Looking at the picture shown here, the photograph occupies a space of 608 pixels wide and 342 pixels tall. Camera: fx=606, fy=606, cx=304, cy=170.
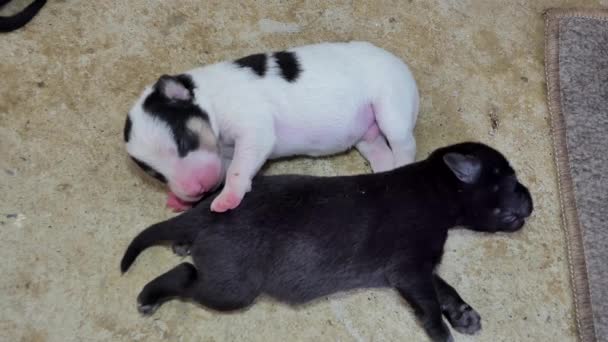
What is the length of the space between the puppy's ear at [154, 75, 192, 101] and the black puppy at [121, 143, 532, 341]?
1.77 ft

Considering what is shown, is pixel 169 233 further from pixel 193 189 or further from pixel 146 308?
pixel 146 308

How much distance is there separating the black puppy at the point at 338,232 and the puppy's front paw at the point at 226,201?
0.12 feet

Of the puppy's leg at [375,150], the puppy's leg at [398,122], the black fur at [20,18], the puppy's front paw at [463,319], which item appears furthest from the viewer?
the black fur at [20,18]

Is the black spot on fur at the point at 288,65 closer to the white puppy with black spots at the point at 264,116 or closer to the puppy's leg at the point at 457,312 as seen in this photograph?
the white puppy with black spots at the point at 264,116

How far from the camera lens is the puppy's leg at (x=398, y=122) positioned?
3176mm

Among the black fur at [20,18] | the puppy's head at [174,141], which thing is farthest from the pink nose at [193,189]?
the black fur at [20,18]

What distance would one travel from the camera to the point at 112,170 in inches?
129

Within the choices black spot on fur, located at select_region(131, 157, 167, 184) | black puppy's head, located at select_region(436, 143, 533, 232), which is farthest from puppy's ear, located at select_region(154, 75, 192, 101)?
black puppy's head, located at select_region(436, 143, 533, 232)

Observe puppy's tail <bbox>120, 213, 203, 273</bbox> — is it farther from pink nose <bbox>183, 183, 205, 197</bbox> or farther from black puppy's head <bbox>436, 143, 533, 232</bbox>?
black puppy's head <bbox>436, 143, 533, 232</bbox>

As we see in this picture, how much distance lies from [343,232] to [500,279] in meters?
1.07

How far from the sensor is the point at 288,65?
310 cm

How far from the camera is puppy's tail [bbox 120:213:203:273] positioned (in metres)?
2.70

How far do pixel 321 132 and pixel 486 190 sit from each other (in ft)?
2.90

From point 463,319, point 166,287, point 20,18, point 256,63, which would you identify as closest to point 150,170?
point 166,287
